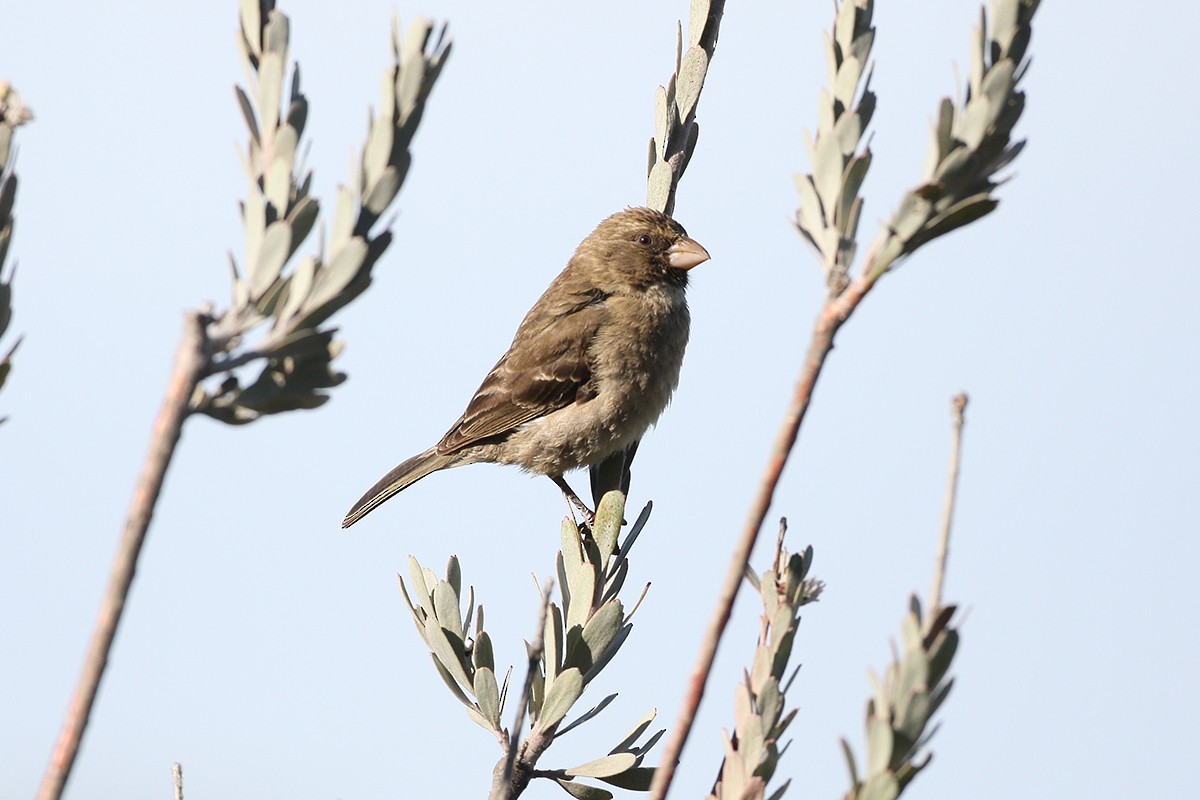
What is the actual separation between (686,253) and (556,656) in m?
3.81

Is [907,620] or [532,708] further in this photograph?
[532,708]

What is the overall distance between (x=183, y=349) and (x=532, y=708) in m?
1.39

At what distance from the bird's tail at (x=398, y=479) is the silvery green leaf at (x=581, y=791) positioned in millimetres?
3796

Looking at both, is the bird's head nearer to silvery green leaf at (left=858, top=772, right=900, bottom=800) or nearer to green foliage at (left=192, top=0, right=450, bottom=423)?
green foliage at (left=192, top=0, right=450, bottom=423)

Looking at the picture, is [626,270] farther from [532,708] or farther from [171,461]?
[171,461]

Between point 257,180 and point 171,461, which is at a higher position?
point 257,180

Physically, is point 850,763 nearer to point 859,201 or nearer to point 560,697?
point 859,201

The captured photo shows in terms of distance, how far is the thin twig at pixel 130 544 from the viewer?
1370 millimetres

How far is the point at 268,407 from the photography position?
164cm

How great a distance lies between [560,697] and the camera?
8.50 ft

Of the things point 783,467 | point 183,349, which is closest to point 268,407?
point 183,349

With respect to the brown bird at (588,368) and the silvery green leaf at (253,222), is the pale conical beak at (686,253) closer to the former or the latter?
the brown bird at (588,368)

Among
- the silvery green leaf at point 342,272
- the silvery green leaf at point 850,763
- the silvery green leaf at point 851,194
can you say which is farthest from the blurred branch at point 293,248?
the silvery green leaf at point 850,763

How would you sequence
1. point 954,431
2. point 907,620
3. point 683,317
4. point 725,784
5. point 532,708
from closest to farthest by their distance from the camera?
point 954,431 → point 907,620 → point 725,784 → point 532,708 → point 683,317
